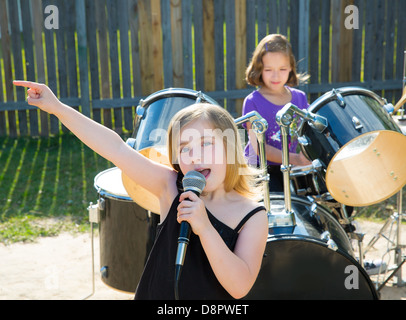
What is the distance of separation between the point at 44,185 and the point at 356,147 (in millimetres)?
3627

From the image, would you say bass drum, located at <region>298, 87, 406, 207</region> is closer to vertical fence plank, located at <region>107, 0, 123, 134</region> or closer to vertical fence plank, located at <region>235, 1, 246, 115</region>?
vertical fence plank, located at <region>235, 1, 246, 115</region>

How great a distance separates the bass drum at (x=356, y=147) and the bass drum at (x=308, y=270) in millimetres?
347

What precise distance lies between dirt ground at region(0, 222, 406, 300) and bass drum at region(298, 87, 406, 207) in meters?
1.02

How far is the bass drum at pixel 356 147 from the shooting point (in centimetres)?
280

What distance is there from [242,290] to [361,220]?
133 inches

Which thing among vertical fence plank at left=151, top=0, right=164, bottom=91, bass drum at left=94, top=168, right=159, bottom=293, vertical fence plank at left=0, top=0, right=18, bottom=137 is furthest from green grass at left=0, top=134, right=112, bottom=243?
bass drum at left=94, top=168, right=159, bottom=293

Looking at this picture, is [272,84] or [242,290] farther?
[272,84]

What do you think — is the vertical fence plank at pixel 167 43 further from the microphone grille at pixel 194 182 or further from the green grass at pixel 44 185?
the microphone grille at pixel 194 182

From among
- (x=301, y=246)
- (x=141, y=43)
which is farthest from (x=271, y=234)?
(x=141, y=43)


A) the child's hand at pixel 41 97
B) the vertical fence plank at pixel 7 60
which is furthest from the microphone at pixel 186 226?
the vertical fence plank at pixel 7 60

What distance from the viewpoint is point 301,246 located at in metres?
2.64

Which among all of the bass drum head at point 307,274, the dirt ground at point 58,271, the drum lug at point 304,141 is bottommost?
the dirt ground at point 58,271

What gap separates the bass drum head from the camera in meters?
2.63

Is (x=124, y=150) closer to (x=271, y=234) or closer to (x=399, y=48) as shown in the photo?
(x=271, y=234)
